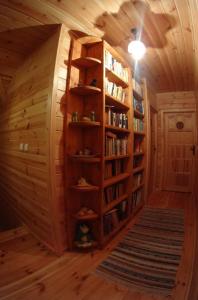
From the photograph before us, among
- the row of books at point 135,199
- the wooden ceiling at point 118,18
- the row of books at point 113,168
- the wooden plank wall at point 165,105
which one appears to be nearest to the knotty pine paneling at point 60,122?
the wooden ceiling at point 118,18

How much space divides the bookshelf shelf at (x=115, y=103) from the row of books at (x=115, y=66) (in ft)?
1.16

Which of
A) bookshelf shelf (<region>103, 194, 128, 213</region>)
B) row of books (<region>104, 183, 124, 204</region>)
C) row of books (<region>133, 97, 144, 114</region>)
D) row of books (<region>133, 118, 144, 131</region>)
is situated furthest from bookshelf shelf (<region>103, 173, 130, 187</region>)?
row of books (<region>133, 97, 144, 114</region>)

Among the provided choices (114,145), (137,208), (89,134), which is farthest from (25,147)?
(137,208)

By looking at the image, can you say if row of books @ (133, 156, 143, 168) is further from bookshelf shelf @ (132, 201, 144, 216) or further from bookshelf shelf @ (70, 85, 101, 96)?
bookshelf shelf @ (70, 85, 101, 96)

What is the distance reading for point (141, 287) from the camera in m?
1.57

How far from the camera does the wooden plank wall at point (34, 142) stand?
77.2 inches

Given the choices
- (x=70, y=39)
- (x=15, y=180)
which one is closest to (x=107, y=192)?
(x=15, y=180)

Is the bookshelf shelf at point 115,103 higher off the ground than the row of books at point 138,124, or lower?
higher

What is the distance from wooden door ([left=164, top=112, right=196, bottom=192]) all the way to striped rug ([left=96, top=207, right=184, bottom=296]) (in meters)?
2.15

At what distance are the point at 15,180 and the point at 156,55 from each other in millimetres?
2741

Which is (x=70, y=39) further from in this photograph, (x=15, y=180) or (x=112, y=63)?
(x=15, y=180)

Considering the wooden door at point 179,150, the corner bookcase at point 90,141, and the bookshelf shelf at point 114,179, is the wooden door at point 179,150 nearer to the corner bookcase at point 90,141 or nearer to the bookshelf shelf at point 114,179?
the bookshelf shelf at point 114,179

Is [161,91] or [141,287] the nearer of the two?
[141,287]

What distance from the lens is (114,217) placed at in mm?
2447
